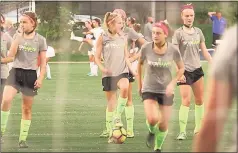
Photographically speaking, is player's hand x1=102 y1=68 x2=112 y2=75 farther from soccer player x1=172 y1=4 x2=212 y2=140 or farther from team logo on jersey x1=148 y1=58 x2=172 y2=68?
team logo on jersey x1=148 y1=58 x2=172 y2=68

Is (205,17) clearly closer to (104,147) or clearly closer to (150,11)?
(150,11)

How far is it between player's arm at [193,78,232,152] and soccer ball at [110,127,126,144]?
6123 millimetres

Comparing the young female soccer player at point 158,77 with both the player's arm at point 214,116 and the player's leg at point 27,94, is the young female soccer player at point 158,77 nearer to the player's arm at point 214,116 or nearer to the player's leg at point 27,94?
the player's leg at point 27,94

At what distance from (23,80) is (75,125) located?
8.69 ft

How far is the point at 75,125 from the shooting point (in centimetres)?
1120

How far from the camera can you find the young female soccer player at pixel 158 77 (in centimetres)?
826

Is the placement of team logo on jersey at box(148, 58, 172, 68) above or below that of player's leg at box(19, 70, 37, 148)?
above

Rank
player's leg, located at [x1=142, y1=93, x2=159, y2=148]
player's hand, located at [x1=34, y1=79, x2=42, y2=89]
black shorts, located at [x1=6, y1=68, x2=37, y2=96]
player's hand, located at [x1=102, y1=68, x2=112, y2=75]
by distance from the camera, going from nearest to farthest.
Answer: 1. player's leg, located at [x1=142, y1=93, x2=159, y2=148]
2. player's hand, located at [x1=34, y1=79, x2=42, y2=89]
3. black shorts, located at [x1=6, y1=68, x2=37, y2=96]
4. player's hand, located at [x1=102, y1=68, x2=112, y2=75]

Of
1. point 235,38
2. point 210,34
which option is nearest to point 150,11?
point 210,34

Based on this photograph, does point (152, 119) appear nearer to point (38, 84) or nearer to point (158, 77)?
point (158, 77)

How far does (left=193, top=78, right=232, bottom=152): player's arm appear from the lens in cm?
281

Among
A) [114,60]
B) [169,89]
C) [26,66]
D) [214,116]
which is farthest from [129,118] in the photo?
[214,116]

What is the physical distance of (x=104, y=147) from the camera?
9000mm

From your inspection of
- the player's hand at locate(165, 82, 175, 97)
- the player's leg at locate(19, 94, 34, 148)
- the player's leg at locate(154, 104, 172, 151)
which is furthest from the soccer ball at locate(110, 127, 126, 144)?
the player's hand at locate(165, 82, 175, 97)
